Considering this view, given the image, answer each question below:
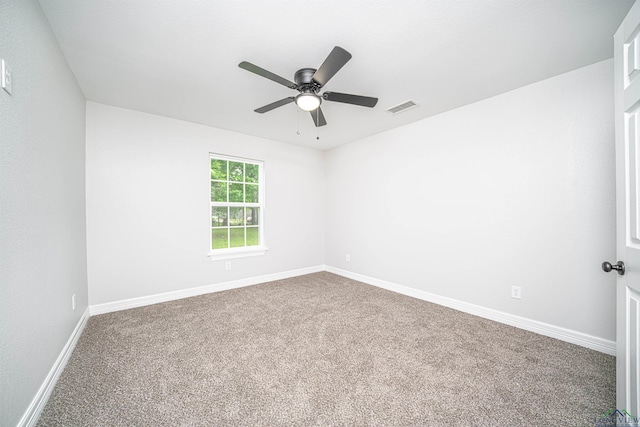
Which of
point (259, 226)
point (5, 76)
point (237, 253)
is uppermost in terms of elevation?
point (5, 76)

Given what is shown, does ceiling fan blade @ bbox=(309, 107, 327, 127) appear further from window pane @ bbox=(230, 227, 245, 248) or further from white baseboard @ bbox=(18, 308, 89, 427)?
white baseboard @ bbox=(18, 308, 89, 427)

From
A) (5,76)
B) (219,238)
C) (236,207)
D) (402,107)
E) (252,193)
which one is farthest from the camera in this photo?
(252,193)

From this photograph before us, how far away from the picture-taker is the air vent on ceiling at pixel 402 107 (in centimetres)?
284

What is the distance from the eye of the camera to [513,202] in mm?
2543

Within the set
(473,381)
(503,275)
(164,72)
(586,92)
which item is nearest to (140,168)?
Result: (164,72)

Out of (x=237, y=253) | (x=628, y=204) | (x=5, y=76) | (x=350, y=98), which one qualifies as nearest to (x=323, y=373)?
(x=628, y=204)

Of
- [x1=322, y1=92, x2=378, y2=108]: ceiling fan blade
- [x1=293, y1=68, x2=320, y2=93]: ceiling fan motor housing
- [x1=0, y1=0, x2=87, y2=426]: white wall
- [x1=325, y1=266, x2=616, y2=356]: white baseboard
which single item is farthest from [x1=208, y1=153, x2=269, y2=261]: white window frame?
[x1=322, y1=92, x2=378, y2=108]: ceiling fan blade

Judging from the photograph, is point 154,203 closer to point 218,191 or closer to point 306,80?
point 218,191

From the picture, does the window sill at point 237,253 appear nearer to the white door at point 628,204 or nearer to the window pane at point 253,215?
the window pane at point 253,215

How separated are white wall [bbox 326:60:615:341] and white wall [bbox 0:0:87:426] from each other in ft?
11.6

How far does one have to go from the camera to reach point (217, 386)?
1651 mm

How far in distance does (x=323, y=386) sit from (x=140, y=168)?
3185 mm

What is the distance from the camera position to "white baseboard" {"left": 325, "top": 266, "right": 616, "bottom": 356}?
2.06m

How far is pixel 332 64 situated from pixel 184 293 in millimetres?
3313
